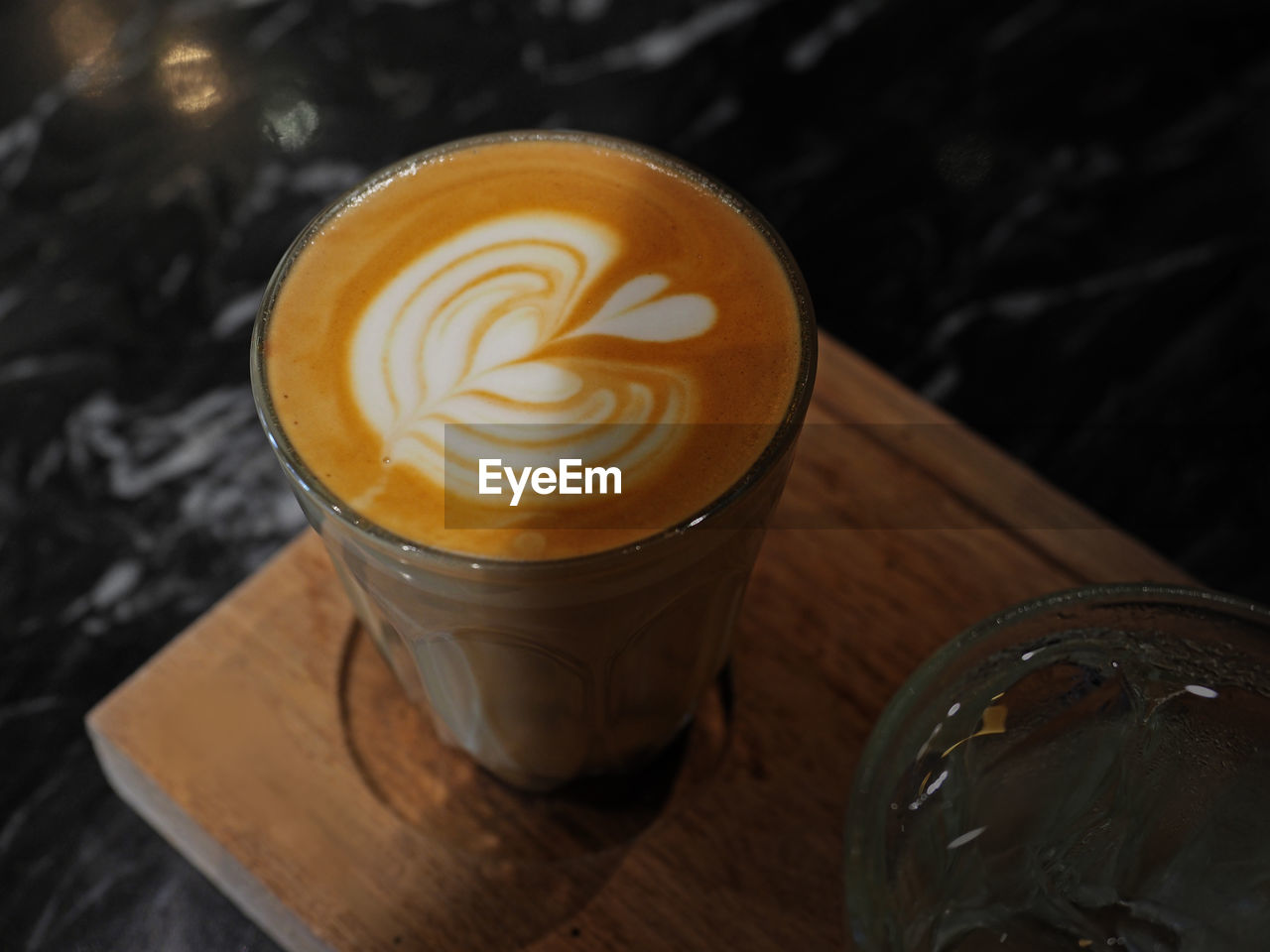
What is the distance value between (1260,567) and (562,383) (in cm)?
61

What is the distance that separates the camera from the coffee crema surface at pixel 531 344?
55 centimetres

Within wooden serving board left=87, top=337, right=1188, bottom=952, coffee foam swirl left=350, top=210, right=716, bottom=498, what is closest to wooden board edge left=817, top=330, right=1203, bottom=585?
wooden serving board left=87, top=337, right=1188, bottom=952

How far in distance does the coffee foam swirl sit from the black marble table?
38 centimetres

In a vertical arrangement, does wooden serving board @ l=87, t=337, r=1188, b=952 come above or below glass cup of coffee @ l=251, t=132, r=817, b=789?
below

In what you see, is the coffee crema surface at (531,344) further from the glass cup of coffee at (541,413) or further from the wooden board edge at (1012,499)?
the wooden board edge at (1012,499)

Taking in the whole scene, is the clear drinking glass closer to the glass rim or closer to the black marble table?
the glass rim

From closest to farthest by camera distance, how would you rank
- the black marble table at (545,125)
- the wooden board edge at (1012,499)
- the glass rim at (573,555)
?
the glass rim at (573,555) < the wooden board edge at (1012,499) < the black marble table at (545,125)

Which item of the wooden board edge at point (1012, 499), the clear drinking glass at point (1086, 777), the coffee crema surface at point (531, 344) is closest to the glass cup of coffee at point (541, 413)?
the coffee crema surface at point (531, 344)

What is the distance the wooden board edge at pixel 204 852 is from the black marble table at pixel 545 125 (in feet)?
0.17

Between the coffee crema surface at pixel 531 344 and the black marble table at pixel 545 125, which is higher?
the coffee crema surface at pixel 531 344

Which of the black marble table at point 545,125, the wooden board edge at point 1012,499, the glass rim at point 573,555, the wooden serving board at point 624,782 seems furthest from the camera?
the black marble table at point 545,125

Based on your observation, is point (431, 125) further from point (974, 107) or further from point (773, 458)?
point (773, 458)

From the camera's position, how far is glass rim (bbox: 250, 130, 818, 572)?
0.52 meters

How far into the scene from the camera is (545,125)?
115cm
